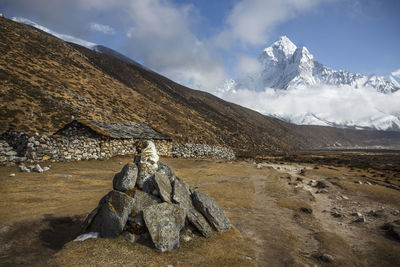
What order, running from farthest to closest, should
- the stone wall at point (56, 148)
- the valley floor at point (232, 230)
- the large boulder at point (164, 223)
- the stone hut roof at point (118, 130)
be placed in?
the stone hut roof at point (118, 130)
the stone wall at point (56, 148)
the large boulder at point (164, 223)
the valley floor at point (232, 230)

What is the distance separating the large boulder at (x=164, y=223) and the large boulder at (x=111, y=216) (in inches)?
29.8

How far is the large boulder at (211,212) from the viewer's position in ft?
29.6

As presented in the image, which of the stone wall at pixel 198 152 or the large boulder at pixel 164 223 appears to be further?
the stone wall at pixel 198 152

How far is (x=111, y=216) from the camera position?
7.52 metres

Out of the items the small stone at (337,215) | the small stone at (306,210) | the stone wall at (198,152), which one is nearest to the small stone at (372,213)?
the small stone at (337,215)

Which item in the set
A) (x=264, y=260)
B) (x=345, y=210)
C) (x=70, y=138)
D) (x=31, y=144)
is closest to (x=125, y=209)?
(x=264, y=260)

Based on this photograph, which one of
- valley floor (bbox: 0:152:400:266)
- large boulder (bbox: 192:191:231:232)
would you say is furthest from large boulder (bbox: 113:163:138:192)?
large boulder (bbox: 192:191:231:232)

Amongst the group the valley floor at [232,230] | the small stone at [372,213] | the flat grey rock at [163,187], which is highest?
the flat grey rock at [163,187]

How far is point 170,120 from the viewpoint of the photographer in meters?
55.2

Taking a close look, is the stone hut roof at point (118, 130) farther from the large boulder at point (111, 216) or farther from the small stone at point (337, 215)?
the small stone at point (337, 215)

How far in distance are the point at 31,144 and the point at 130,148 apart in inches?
457

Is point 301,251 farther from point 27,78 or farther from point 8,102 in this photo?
point 27,78

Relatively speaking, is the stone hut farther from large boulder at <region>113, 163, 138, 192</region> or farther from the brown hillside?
large boulder at <region>113, 163, 138, 192</region>

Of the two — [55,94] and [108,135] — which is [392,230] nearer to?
[108,135]
